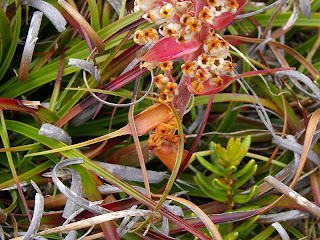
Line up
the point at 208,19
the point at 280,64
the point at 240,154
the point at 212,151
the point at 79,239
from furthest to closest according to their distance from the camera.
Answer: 1. the point at 280,64
2. the point at 212,151
3. the point at 240,154
4. the point at 79,239
5. the point at 208,19

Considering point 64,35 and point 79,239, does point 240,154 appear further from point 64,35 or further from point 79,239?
point 64,35

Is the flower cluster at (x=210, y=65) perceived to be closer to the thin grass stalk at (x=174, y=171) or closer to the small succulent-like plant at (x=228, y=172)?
the thin grass stalk at (x=174, y=171)

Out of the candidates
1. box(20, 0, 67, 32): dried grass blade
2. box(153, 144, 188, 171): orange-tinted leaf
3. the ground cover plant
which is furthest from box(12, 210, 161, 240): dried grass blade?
box(20, 0, 67, 32): dried grass blade

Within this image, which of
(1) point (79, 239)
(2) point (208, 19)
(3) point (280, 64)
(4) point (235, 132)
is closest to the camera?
(2) point (208, 19)

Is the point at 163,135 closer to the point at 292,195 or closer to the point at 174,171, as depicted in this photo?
the point at 174,171

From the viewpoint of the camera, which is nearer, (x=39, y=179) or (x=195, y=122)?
(x=39, y=179)

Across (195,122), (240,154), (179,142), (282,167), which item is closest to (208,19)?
(179,142)
